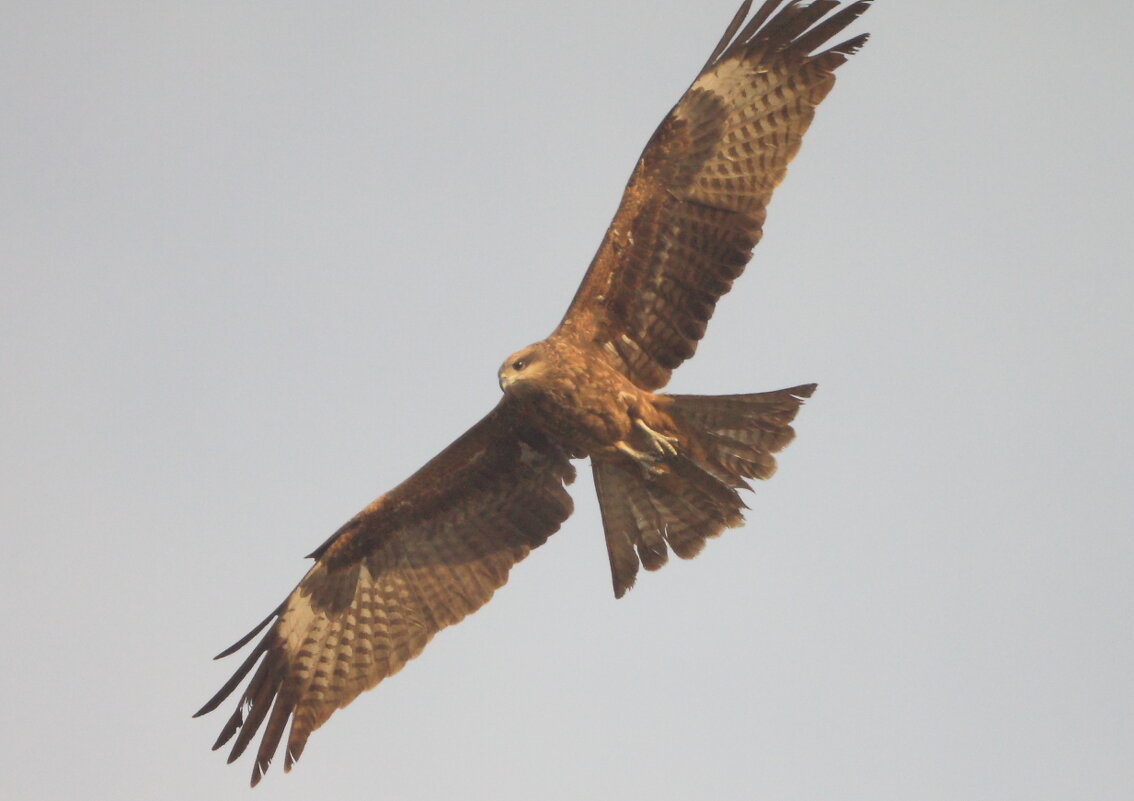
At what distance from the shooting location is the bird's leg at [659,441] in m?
9.29

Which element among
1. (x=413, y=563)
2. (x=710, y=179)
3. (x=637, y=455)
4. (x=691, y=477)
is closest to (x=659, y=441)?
(x=637, y=455)

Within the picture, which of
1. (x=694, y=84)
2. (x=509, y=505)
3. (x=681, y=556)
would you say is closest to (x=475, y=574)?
(x=509, y=505)

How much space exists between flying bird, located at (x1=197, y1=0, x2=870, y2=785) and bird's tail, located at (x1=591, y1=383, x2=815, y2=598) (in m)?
0.01

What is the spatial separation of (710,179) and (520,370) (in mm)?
1583

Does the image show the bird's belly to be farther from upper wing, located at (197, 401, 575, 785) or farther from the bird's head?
upper wing, located at (197, 401, 575, 785)

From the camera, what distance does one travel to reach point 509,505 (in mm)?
10219

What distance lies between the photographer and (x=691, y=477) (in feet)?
31.4

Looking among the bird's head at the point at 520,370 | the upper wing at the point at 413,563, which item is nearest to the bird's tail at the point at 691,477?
the upper wing at the point at 413,563

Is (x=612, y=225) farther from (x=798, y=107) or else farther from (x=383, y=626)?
(x=383, y=626)

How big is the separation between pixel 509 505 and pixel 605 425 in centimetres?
123

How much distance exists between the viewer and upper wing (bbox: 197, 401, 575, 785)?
32.8 feet

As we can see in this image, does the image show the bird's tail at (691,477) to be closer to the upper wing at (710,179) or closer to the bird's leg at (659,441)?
the bird's leg at (659,441)

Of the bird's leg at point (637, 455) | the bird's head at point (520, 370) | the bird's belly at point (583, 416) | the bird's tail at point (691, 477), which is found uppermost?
the bird's head at point (520, 370)

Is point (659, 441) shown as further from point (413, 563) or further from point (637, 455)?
point (413, 563)
